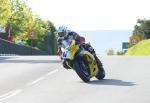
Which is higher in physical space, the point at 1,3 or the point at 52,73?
the point at 1,3

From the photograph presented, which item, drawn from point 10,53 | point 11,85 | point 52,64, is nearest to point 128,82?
point 11,85

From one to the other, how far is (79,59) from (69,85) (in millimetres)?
882

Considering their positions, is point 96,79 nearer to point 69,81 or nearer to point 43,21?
point 69,81

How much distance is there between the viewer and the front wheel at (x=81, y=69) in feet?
52.5

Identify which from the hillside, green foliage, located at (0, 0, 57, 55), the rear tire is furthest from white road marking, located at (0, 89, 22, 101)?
green foliage, located at (0, 0, 57, 55)

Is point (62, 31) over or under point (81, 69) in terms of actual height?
over

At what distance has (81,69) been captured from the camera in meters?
16.0

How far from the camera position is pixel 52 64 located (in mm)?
22797

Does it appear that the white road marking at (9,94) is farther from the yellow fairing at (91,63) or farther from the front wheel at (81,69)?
the yellow fairing at (91,63)

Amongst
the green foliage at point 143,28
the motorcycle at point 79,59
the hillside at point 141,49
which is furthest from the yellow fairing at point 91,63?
the green foliage at point 143,28

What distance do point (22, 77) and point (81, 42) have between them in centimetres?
281

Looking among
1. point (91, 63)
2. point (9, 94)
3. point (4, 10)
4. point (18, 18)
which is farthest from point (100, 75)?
point (18, 18)

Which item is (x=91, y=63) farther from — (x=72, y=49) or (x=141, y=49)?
(x=141, y=49)

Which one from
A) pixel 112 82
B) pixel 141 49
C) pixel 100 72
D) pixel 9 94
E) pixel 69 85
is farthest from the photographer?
pixel 141 49
